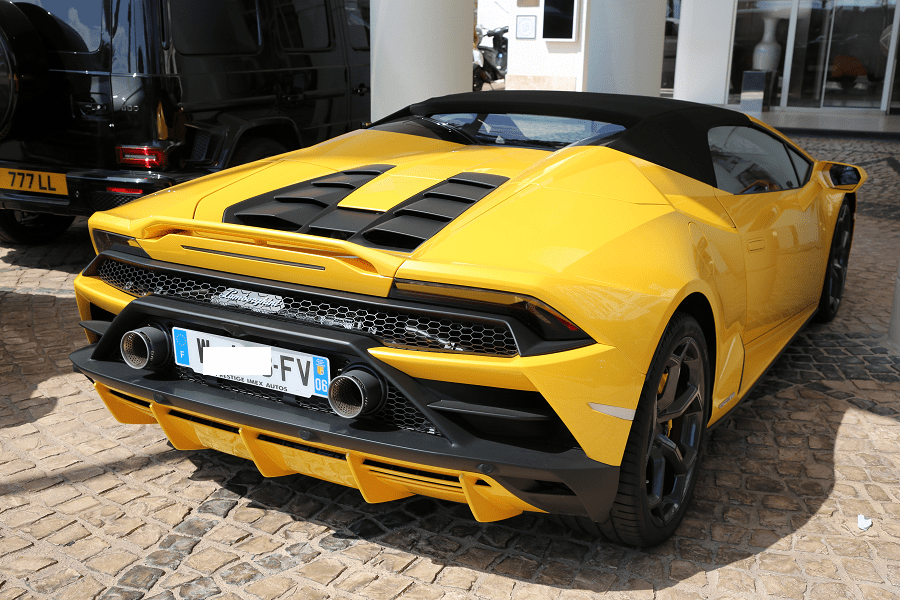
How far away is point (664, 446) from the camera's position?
2307 millimetres

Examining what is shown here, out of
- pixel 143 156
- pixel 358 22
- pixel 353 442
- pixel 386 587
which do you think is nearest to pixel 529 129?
pixel 353 442

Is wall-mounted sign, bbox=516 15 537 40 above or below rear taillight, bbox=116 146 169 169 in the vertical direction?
above

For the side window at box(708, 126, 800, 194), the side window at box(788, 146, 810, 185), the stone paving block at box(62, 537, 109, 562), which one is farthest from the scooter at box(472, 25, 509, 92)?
the stone paving block at box(62, 537, 109, 562)

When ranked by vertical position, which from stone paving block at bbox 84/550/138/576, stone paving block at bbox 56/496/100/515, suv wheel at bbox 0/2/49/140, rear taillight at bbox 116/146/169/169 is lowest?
stone paving block at bbox 56/496/100/515

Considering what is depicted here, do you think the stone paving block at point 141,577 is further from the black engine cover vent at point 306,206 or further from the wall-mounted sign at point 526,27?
the wall-mounted sign at point 526,27

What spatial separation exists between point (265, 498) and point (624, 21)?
7.78 meters

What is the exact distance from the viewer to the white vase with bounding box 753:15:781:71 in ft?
55.4

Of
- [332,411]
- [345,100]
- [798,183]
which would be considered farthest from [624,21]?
[332,411]

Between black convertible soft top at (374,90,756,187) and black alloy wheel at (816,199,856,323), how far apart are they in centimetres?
128

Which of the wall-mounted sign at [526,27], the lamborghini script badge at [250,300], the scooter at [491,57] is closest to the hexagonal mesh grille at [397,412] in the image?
the lamborghini script badge at [250,300]

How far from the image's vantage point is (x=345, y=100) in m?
6.23

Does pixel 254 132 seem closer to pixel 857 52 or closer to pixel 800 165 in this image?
pixel 800 165

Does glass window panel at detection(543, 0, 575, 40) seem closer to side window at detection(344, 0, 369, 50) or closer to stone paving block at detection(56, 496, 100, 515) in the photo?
side window at detection(344, 0, 369, 50)

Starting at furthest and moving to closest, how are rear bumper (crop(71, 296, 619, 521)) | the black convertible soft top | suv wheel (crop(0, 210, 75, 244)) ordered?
suv wheel (crop(0, 210, 75, 244)) < the black convertible soft top < rear bumper (crop(71, 296, 619, 521))
